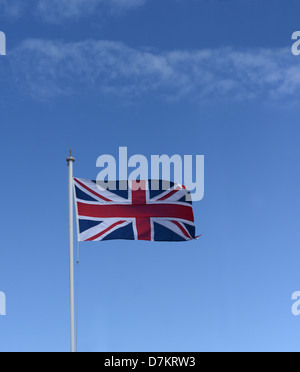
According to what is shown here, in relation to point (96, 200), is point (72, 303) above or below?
below

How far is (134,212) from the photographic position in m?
33.7

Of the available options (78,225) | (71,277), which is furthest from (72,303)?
(78,225)

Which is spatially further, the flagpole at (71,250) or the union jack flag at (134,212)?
the union jack flag at (134,212)

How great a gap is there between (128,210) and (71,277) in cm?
460

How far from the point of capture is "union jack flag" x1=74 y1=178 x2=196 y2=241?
32656 millimetres

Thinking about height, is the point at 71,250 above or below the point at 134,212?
below

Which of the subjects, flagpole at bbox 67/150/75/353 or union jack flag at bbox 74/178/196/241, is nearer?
flagpole at bbox 67/150/75/353

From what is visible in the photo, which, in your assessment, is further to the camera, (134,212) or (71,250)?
(134,212)

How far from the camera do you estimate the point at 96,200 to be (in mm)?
33094

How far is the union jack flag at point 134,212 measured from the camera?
1286 inches
